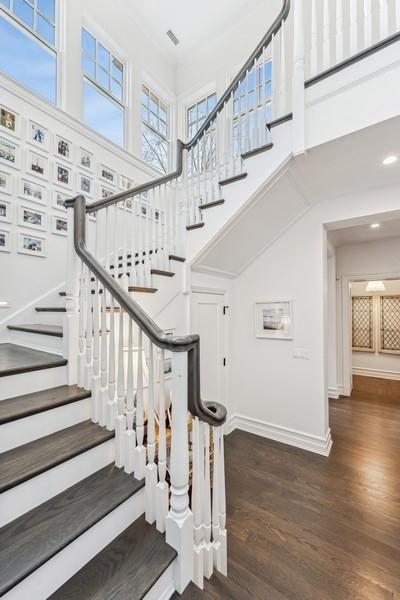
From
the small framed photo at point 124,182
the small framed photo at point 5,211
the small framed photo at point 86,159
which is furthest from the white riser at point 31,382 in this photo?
the small framed photo at point 124,182

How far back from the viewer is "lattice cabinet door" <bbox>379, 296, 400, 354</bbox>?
5879 mm

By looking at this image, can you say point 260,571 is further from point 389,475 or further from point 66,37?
point 66,37

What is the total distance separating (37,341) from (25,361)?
1.57 feet

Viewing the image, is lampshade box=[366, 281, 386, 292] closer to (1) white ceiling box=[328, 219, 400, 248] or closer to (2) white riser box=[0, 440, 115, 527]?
(1) white ceiling box=[328, 219, 400, 248]

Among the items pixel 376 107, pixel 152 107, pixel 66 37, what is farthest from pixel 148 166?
pixel 376 107

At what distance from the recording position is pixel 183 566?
1.20 meters

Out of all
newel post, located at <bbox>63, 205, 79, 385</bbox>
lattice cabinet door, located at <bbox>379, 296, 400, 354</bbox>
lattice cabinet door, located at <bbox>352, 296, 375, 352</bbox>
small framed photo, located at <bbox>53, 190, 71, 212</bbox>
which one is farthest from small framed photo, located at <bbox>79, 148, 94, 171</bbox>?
lattice cabinet door, located at <bbox>379, 296, 400, 354</bbox>

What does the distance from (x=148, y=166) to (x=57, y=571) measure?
177 inches

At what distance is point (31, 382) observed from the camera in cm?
159

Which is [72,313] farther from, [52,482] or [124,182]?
[124,182]

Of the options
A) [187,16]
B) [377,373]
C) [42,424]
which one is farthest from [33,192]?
[377,373]

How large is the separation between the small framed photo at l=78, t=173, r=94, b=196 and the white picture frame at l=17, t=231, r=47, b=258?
0.82 meters

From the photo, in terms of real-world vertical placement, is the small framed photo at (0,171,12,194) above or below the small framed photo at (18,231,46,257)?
above

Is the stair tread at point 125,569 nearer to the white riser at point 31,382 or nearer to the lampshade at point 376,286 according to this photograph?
the white riser at point 31,382
